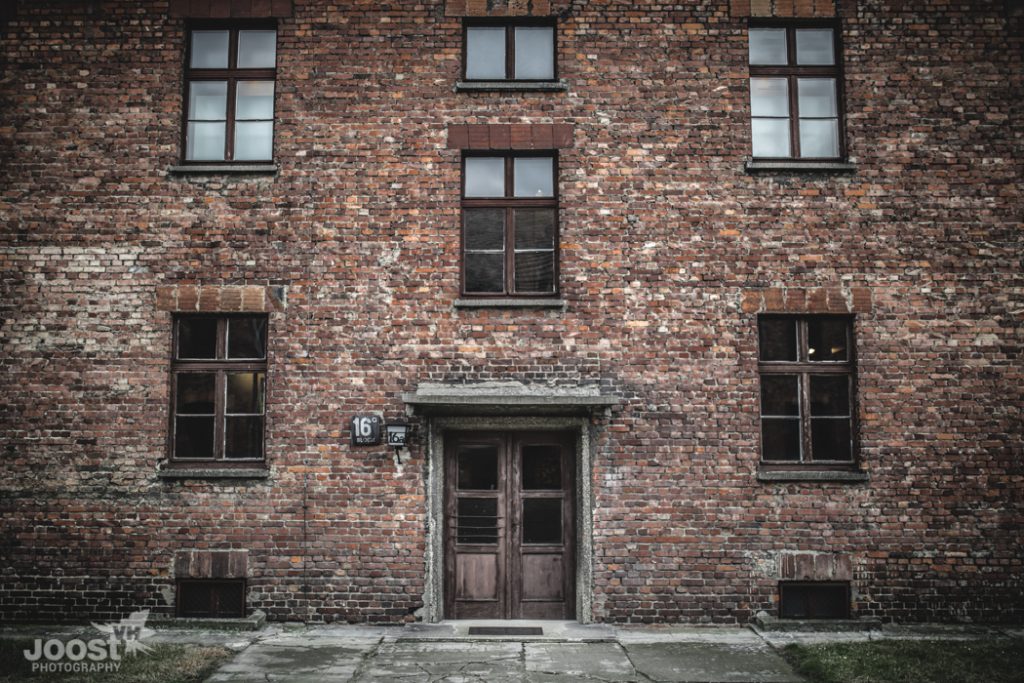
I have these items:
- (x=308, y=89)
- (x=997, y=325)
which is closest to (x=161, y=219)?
(x=308, y=89)

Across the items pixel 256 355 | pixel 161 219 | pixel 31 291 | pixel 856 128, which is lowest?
pixel 256 355

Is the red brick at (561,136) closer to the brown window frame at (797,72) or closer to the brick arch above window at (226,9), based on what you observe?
the brown window frame at (797,72)

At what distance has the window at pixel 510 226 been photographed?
28.6 feet

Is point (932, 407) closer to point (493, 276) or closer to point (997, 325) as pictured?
point (997, 325)

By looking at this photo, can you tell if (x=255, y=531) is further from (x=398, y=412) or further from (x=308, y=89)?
(x=308, y=89)

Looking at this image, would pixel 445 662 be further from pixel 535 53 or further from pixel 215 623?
pixel 535 53

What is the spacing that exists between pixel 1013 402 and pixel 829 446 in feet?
6.44

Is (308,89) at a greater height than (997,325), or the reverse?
(308,89)

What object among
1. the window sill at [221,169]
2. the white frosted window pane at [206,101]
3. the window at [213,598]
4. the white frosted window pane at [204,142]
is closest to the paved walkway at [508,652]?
the window at [213,598]

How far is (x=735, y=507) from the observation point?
8297mm

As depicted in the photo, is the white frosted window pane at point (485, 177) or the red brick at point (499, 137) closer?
the red brick at point (499, 137)

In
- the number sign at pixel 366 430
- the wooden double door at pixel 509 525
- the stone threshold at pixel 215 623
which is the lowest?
the stone threshold at pixel 215 623

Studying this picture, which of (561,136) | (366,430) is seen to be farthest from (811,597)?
(561,136)

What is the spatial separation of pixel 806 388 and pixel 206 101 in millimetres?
7406
